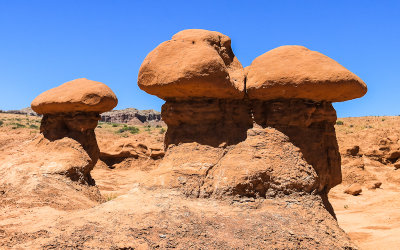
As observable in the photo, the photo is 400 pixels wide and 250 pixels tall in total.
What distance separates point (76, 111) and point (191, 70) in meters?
3.70

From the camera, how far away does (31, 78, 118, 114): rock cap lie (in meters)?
7.27

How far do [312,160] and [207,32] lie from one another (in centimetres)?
230

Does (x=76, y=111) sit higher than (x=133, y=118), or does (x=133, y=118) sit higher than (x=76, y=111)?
(x=133, y=118)

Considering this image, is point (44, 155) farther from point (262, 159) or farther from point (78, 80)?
point (262, 159)

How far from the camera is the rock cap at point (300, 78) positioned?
489 cm

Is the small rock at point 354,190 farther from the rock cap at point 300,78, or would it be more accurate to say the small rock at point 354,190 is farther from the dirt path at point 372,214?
the rock cap at point 300,78

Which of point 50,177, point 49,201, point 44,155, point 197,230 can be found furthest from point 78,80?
point 197,230

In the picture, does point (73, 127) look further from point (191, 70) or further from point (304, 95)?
point (304, 95)

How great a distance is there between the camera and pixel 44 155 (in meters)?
7.41

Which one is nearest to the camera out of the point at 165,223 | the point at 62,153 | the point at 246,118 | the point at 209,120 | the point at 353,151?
the point at 165,223

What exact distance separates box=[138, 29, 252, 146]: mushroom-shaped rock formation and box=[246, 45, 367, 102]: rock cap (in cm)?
31

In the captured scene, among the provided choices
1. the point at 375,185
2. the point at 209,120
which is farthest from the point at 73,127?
the point at 375,185

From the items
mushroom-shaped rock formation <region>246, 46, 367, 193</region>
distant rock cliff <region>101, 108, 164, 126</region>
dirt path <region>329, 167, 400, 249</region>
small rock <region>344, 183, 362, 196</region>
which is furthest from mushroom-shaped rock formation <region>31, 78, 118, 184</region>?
distant rock cliff <region>101, 108, 164, 126</region>

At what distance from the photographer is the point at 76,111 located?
766 cm
